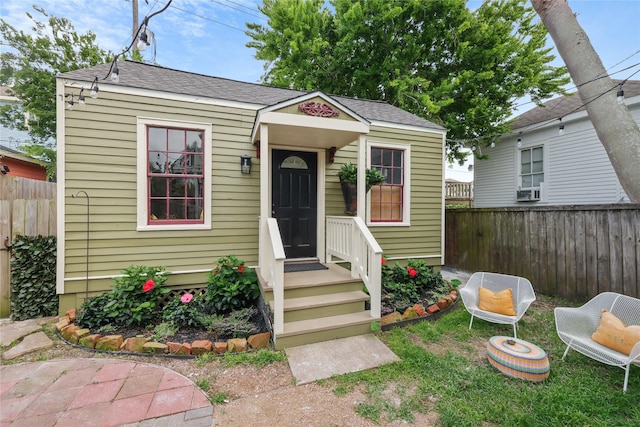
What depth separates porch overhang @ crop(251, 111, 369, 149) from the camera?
3.43 m

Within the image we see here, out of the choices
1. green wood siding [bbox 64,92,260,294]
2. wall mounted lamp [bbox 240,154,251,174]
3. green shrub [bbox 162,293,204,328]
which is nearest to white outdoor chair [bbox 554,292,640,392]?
green shrub [bbox 162,293,204,328]

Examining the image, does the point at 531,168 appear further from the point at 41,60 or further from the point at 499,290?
the point at 41,60

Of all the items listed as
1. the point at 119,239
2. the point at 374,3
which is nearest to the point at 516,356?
the point at 119,239

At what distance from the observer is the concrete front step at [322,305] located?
3135mm

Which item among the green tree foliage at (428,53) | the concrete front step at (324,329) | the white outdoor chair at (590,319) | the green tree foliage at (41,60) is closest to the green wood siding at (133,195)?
the concrete front step at (324,329)

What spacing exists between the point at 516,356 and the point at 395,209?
11.3ft

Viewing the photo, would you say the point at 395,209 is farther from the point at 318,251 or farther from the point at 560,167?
the point at 560,167

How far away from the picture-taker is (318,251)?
15.8ft

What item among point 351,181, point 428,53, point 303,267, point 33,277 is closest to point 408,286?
point 303,267

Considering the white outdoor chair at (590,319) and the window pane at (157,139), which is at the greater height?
the window pane at (157,139)

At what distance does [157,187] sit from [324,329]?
3.20 m

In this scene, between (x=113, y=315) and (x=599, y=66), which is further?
(x=599, y=66)

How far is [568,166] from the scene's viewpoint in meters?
7.56

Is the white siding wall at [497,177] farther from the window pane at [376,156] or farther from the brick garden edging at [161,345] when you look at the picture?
the brick garden edging at [161,345]
